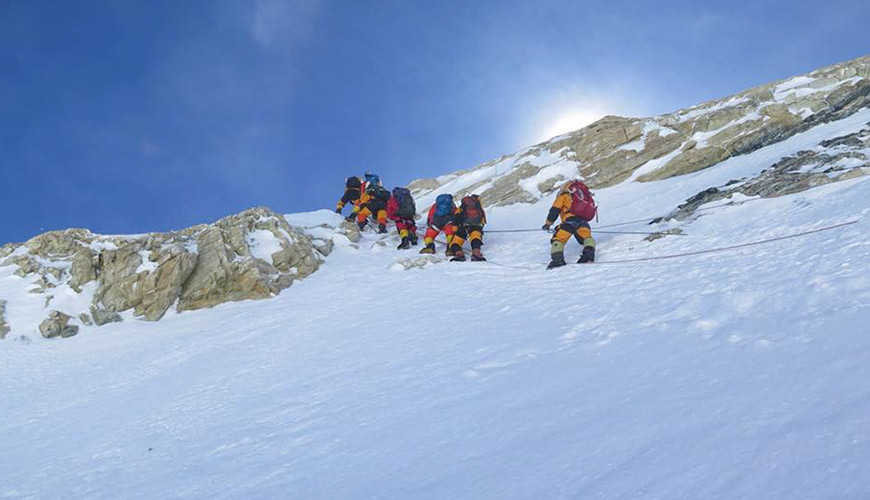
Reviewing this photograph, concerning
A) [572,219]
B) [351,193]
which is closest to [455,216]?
[572,219]

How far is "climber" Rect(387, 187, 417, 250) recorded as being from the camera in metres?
14.7

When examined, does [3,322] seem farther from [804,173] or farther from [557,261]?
[804,173]

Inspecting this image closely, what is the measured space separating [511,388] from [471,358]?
44.2 inches

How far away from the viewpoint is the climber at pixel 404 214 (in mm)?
14734

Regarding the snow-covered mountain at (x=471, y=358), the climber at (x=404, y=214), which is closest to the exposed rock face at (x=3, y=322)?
the snow-covered mountain at (x=471, y=358)

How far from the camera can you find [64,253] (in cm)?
1243

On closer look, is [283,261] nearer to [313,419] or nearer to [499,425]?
[313,419]

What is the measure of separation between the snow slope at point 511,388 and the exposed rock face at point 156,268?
1364 mm

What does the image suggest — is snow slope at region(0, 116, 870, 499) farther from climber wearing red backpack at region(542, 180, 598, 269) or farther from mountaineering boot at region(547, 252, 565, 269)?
climber wearing red backpack at region(542, 180, 598, 269)

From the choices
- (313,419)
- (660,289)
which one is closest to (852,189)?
(660,289)

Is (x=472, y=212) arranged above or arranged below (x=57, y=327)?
above

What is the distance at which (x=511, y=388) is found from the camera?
13.8ft

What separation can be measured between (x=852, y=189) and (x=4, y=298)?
1653cm

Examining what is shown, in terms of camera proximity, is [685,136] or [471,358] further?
[685,136]
